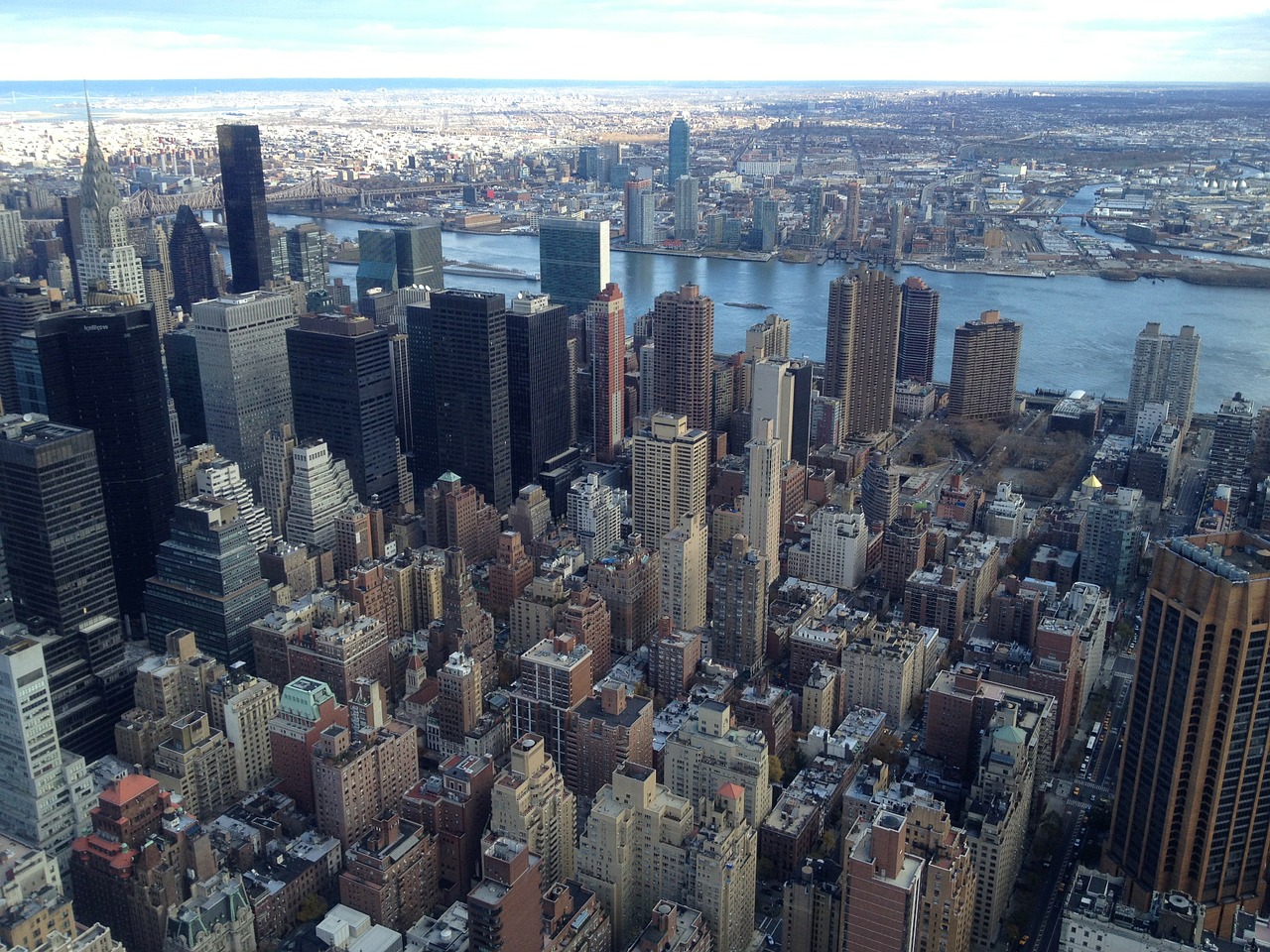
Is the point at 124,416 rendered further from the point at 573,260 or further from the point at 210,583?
the point at 573,260

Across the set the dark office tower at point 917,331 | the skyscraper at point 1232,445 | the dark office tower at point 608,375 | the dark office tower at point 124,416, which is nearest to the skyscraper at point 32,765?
the dark office tower at point 124,416

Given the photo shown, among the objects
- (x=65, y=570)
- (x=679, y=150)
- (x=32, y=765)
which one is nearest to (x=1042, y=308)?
(x=679, y=150)

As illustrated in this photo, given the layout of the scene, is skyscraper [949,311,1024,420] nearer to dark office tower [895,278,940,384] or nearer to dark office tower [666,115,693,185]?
dark office tower [895,278,940,384]

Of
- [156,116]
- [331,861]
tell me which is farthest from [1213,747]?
[156,116]

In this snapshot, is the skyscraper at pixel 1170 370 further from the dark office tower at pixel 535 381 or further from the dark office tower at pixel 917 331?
the dark office tower at pixel 535 381

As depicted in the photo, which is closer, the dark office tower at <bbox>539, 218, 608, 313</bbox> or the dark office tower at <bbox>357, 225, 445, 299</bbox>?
the dark office tower at <bbox>357, 225, 445, 299</bbox>

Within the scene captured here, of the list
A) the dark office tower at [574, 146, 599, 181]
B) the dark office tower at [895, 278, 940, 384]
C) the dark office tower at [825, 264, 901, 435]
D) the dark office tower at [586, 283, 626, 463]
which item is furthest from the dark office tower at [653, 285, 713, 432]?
the dark office tower at [574, 146, 599, 181]
